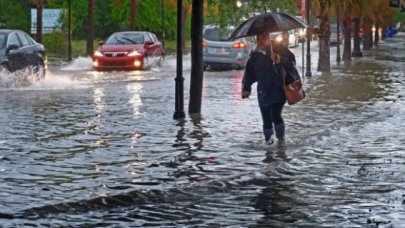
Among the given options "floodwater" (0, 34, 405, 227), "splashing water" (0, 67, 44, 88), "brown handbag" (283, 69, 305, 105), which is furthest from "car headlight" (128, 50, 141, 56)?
"brown handbag" (283, 69, 305, 105)

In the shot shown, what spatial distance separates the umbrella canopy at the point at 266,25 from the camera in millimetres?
12406

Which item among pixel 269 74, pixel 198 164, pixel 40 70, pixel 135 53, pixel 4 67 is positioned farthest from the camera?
pixel 135 53

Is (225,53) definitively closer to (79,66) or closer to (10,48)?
(79,66)

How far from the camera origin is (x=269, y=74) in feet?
38.9

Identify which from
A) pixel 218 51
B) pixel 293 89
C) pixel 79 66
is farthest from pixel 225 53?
Result: pixel 293 89

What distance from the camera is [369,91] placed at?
21734 mm

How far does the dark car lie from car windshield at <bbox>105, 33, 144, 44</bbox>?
768 cm

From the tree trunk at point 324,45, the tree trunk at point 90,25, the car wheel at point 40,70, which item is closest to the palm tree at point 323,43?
the tree trunk at point 324,45

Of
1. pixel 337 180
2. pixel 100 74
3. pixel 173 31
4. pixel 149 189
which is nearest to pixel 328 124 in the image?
pixel 337 180

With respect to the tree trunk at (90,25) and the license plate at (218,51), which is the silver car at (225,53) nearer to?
the license plate at (218,51)

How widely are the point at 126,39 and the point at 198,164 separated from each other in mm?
21667

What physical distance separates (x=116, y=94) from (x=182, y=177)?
36.8 ft

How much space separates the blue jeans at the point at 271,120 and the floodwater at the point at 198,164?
216mm

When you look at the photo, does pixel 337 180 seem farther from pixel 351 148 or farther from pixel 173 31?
pixel 173 31
